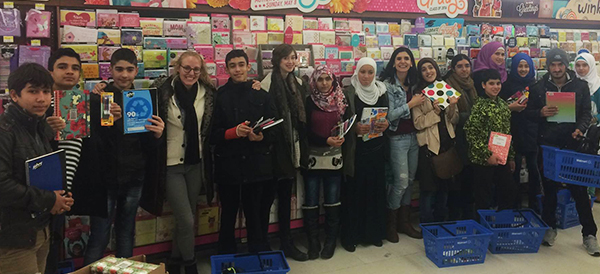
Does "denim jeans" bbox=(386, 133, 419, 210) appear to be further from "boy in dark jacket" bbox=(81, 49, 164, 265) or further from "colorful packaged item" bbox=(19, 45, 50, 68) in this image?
"colorful packaged item" bbox=(19, 45, 50, 68)

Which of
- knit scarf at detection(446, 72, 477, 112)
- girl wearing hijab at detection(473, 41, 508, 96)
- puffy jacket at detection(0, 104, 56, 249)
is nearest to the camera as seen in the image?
puffy jacket at detection(0, 104, 56, 249)

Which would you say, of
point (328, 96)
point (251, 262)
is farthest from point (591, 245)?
point (251, 262)

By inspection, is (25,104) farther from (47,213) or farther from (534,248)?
(534,248)

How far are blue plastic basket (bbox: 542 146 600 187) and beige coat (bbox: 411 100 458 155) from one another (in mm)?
902

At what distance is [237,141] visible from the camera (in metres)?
3.37

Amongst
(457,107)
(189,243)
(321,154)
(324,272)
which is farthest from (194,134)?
(457,107)

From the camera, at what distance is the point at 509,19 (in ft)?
18.6

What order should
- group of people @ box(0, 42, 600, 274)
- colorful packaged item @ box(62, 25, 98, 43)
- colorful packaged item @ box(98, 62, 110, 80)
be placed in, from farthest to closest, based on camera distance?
colorful packaged item @ box(98, 62, 110, 80)
colorful packaged item @ box(62, 25, 98, 43)
group of people @ box(0, 42, 600, 274)

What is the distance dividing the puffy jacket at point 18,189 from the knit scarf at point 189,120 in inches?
42.7

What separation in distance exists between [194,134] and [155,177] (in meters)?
0.42

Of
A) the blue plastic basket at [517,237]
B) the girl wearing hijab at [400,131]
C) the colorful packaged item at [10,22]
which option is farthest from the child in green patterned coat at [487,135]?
the colorful packaged item at [10,22]

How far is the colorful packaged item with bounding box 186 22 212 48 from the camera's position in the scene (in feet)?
12.7

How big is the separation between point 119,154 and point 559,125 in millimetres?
4000

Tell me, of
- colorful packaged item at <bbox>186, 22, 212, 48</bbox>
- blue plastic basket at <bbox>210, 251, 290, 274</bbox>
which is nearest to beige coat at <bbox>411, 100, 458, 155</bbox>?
blue plastic basket at <bbox>210, 251, 290, 274</bbox>
